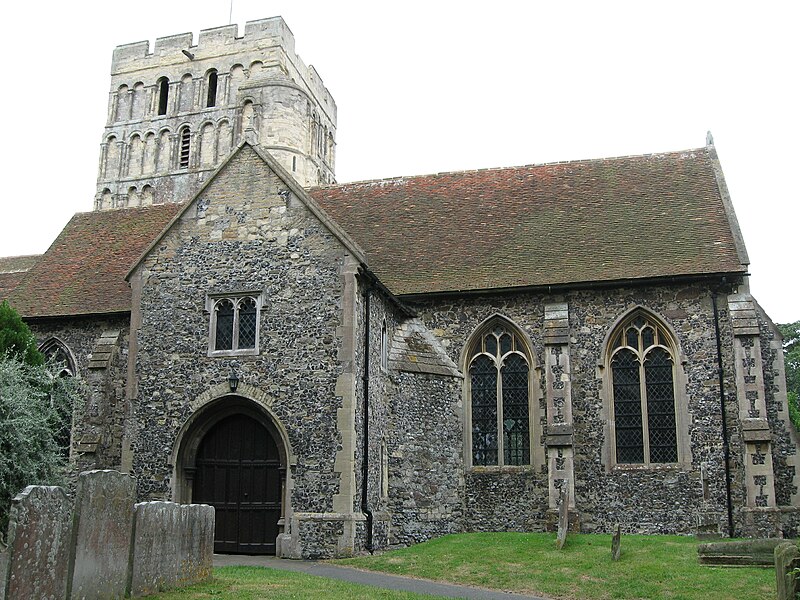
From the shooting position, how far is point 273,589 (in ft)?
39.9

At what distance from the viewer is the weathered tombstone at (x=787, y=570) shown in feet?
32.2

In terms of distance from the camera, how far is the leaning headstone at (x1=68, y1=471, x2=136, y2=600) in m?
9.87

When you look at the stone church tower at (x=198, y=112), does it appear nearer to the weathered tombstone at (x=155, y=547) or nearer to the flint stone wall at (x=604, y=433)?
the flint stone wall at (x=604, y=433)

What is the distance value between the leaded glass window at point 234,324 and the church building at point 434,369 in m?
0.05

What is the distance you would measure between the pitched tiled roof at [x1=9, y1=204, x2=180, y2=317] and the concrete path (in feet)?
28.8

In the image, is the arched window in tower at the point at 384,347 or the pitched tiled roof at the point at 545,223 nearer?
the arched window in tower at the point at 384,347

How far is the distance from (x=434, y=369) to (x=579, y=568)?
7388 millimetres

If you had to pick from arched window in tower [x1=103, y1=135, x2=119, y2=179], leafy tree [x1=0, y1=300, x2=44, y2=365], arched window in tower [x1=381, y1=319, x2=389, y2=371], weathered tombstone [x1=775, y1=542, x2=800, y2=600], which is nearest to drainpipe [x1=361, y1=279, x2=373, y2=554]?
arched window in tower [x1=381, y1=319, x2=389, y2=371]

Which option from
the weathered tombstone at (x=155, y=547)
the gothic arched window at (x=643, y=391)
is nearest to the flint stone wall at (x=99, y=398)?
the weathered tombstone at (x=155, y=547)

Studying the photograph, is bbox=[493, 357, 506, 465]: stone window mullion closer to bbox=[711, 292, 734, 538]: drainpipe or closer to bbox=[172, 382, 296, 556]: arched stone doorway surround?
bbox=[711, 292, 734, 538]: drainpipe

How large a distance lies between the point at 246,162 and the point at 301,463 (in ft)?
24.3

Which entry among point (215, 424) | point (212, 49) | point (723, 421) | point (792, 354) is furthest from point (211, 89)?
point (792, 354)

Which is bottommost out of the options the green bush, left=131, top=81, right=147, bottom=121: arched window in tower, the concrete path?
the concrete path

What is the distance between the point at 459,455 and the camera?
70.1ft
